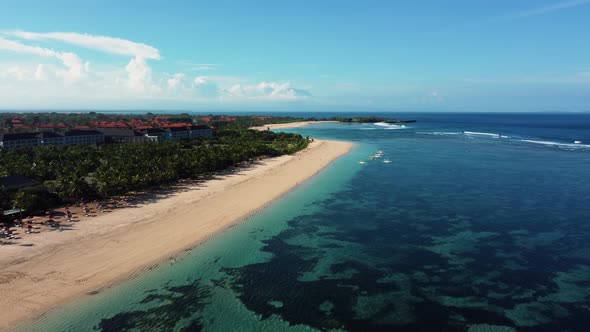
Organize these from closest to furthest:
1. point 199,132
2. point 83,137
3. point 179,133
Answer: point 83,137
point 179,133
point 199,132

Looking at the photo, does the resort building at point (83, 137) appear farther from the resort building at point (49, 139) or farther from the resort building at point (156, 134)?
the resort building at point (156, 134)

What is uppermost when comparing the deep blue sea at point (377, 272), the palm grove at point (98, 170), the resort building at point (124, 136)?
the resort building at point (124, 136)

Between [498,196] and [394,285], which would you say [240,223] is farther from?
[498,196]

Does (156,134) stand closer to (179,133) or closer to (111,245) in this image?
(179,133)

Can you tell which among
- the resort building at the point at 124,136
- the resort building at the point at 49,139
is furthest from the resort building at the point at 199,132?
the resort building at the point at 49,139

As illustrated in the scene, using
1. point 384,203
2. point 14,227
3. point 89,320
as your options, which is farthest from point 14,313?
point 384,203

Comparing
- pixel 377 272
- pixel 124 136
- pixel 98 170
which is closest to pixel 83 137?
pixel 124 136
